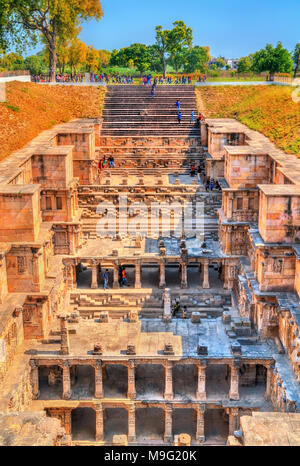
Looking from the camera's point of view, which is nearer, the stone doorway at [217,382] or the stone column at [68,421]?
the stone column at [68,421]

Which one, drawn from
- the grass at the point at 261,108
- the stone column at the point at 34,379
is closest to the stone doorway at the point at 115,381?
the stone column at the point at 34,379

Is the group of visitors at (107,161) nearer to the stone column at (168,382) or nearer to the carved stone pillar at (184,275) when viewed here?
the carved stone pillar at (184,275)

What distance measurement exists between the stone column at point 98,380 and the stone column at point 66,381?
1225mm

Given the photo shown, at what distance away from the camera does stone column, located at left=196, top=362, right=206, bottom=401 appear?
26297 millimetres

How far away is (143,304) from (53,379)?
7.31 m

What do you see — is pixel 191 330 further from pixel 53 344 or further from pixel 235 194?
pixel 235 194

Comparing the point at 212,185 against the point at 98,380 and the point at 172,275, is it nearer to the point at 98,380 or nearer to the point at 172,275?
the point at 172,275

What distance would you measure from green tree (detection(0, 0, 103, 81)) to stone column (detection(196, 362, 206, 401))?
4421 cm

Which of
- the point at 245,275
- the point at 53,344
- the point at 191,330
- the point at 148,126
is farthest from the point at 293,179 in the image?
the point at 148,126

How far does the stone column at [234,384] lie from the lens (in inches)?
1029

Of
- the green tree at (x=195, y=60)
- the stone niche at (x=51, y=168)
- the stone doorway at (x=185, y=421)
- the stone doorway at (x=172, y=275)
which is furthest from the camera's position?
the green tree at (x=195, y=60)

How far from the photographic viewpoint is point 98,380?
26.5m

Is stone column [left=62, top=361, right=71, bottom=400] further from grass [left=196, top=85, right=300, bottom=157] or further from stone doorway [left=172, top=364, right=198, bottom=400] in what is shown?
grass [left=196, top=85, right=300, bottom=157]

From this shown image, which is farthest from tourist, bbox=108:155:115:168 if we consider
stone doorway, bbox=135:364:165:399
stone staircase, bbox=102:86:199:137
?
stone doorway, bbox=135:364:165:399
